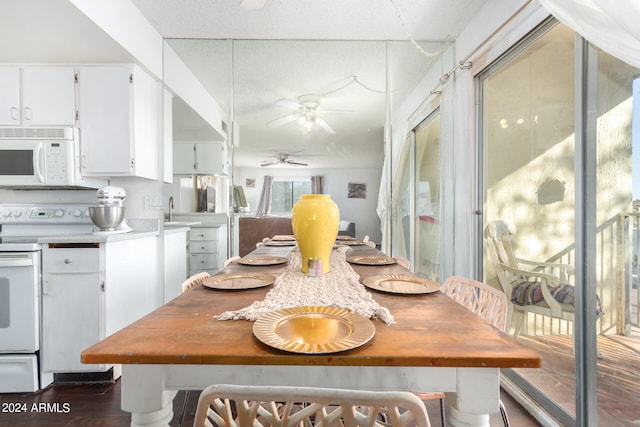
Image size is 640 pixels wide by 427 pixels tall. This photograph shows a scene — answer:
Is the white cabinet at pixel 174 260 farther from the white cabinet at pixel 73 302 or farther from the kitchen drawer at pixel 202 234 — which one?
the white cabinet at pixel 73 302

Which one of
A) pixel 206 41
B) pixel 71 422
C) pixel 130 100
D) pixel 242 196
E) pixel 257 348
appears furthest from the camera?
pixel 242 196

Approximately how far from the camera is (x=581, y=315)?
1.35 meters

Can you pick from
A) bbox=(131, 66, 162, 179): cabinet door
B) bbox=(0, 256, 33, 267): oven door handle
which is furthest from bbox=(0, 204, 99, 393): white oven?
bbox=(131, 66, 162, 179): cabinet door

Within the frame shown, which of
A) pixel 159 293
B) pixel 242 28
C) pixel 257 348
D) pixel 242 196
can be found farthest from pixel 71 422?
pixel 242 28

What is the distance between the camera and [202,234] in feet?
10.4

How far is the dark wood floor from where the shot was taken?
154 cm

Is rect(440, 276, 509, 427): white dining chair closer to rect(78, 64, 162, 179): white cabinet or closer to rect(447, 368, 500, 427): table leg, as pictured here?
rect(447, 368, 500, 427): table leg

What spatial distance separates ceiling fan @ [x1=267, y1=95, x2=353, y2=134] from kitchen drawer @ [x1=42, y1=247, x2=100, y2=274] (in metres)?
2.13

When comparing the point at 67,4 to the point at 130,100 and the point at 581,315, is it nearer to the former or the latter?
the point at 130,100

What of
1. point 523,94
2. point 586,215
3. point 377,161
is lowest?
point 586,215

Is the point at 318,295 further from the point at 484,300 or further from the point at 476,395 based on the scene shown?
the point at 484,300

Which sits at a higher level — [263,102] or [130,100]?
[263,102]

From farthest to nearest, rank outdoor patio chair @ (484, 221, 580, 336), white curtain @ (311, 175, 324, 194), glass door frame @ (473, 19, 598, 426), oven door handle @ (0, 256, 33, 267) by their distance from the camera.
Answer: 1. white curtain @ (311, 175, 324, 194)
2. oven door handle @ (0, 256, 33, 267)
3. outdoor patio chair @ (484, 221, 580, 336)
4. glass door frame @ (473, 19, 598, 426)

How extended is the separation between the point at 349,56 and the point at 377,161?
1014 mm
